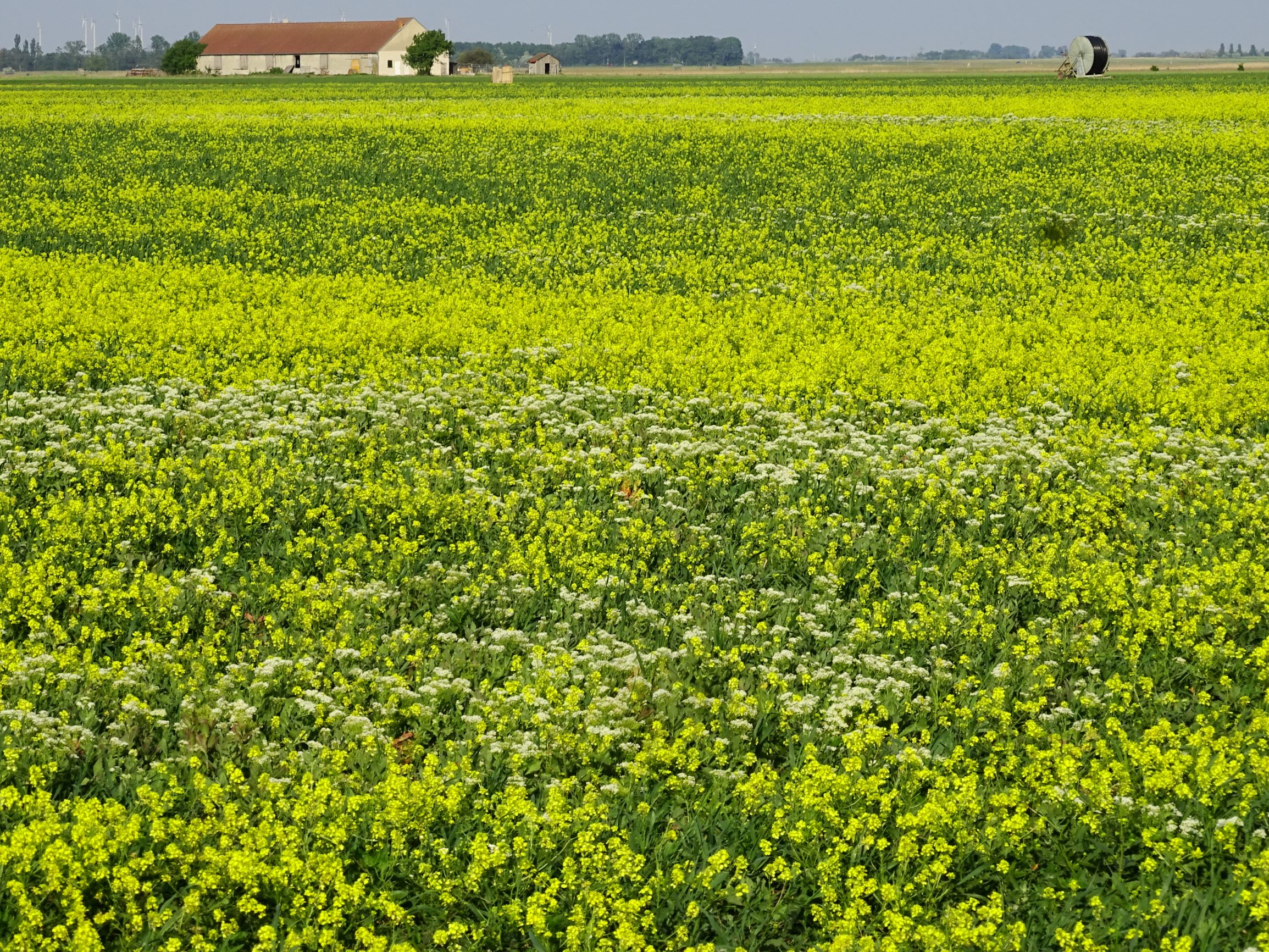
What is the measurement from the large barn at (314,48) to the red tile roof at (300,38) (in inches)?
2.6

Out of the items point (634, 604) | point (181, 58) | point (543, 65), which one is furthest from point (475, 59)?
point (634, 604)

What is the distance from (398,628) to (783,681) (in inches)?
87.2

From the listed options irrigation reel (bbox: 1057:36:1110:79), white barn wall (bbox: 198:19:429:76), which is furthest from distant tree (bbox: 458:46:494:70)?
irrigation reel (bbox: 1057:36:1110:79)

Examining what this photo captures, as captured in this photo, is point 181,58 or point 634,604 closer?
point 634,604

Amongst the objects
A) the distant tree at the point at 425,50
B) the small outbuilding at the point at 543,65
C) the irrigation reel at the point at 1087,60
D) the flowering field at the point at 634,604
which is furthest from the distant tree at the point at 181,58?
the flowering field at the point at 634,604

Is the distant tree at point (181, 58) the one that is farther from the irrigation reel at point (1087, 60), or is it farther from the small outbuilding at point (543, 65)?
the irrigation reel at point (1087, 60)

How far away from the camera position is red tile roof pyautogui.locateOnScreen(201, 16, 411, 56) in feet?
445

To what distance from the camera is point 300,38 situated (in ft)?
464

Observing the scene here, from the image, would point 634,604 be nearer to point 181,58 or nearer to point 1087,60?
point 1087,60

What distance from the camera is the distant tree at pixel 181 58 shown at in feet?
392

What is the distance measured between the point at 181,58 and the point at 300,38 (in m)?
25.0

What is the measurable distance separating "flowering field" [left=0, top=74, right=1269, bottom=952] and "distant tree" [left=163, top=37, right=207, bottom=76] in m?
116

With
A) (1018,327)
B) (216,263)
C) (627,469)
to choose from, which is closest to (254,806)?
(627,469)

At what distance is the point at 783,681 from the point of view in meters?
5.93
